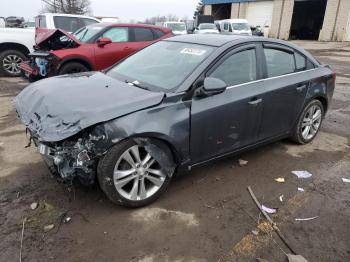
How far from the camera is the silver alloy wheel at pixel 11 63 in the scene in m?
9.57

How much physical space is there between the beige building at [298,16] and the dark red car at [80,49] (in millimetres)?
26011

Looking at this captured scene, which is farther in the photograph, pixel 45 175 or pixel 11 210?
pixel 45 175

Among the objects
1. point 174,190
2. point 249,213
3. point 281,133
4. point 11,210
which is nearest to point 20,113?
point 11,210

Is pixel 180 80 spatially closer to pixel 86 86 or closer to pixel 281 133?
pixel 86 86

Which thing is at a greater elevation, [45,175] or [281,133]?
[281,133]

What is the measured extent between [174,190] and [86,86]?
4.76 feet

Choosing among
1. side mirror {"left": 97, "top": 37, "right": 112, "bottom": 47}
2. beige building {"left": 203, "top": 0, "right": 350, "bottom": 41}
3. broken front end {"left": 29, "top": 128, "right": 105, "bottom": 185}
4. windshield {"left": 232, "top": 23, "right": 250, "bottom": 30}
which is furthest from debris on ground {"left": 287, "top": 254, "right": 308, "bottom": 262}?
beige building {"left": 203, "top": 0, "right": 350, "bottom": 41}

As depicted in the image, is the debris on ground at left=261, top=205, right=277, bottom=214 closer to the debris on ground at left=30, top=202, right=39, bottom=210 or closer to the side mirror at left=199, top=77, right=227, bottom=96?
the side mirror at left=199, top=77, right=227, bottom=96

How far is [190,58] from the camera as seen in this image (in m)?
3.65

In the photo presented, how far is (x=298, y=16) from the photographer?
36.7m

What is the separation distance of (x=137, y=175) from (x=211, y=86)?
3.65 ft

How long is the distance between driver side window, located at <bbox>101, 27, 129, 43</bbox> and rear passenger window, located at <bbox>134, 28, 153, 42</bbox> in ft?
0.92

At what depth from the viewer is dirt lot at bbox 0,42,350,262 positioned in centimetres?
270

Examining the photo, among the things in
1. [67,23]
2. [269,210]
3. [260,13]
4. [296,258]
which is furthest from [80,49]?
[260,13]
